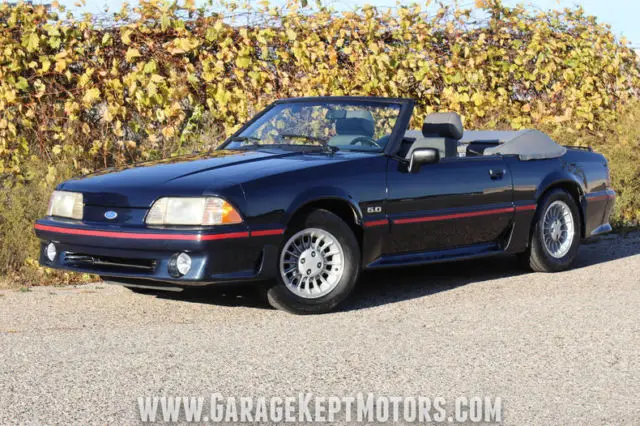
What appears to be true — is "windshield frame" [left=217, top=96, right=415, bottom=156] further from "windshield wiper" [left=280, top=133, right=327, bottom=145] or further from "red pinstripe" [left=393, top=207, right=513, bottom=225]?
"red pinstripe" [left=393, top=207, right=513, bottom=225]

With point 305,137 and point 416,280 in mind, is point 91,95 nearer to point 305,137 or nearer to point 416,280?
point 305,137

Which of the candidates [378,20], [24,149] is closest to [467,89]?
[378,20]

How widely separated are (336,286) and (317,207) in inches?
21.8

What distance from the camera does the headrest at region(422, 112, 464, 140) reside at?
8.55 metres

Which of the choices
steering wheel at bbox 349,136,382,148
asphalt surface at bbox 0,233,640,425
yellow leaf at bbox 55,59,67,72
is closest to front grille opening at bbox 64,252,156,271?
asphalt surface at bbox 0,233,640,425

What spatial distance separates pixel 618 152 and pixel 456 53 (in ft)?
7.31

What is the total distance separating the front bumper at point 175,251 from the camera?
678 centimetres

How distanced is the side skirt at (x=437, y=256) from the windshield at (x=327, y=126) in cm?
81

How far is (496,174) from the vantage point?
28.3ft

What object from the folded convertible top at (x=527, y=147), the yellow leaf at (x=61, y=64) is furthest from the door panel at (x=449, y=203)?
the yellow leaf at (x=61, y=64)

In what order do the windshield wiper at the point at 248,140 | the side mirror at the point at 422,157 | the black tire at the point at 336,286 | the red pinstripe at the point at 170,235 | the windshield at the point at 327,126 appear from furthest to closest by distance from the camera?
1. the windshield wiper at the point at 248,140
2. the windshield at the point at 327,126
3. the side mirror at the point at 422,157
4. the black tire at the point at 336,286
5. the red pinstripe at the point at 170,235

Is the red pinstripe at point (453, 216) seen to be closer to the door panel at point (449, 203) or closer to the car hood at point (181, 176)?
the door panel at point (449, 203)

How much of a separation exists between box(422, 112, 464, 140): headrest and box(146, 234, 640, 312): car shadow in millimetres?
1195

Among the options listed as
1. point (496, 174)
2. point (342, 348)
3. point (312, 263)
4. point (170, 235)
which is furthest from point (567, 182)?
point (170, 235)
